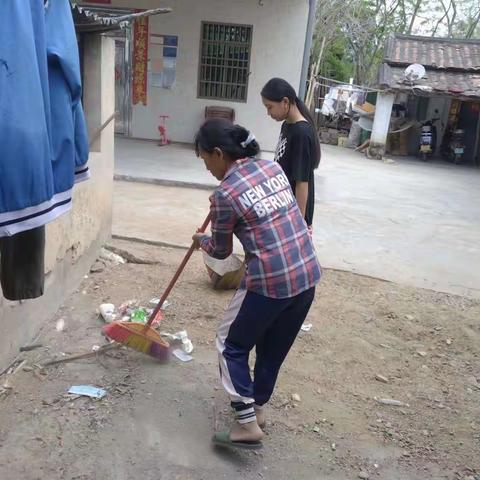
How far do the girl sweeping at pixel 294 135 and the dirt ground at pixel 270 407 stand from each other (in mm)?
1122

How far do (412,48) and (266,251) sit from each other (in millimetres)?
14537

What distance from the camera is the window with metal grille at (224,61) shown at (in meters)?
10.4

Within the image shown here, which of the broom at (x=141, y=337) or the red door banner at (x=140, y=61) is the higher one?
the red door banner at (x=140, y=61)

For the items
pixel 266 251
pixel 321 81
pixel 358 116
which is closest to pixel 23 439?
pixel 266 251

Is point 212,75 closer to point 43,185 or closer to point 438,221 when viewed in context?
point 438,221

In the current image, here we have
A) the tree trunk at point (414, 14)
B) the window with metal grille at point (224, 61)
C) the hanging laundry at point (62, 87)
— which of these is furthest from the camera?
the tree trunk at point (414, 14)

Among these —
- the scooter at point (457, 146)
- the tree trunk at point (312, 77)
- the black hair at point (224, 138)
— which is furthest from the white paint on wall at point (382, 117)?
the black hair at point (224, 138)

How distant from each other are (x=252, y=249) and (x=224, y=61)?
9.16 metres

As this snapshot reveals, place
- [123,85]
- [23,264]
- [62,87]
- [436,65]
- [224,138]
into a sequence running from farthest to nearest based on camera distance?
[436,65]
[123,85]
[224,138]
[23,264]
[62,87]

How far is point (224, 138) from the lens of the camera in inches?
84.4

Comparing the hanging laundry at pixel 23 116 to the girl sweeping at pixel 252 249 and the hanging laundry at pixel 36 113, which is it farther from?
the girl sweeping at pixel 252 249

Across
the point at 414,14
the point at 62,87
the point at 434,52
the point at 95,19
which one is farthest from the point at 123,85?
the point at 414,14

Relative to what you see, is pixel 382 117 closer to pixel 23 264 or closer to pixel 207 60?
pixel 207 60

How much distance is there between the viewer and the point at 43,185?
122cm
